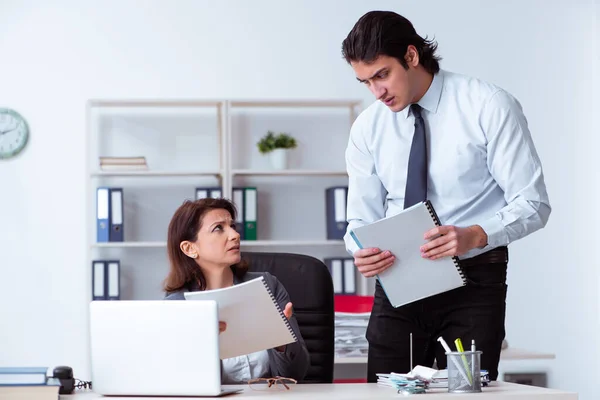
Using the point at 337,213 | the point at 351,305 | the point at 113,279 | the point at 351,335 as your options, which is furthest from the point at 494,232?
the point at 113,279

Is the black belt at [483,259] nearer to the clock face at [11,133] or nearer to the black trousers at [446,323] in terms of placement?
the black trousers at [446,323]

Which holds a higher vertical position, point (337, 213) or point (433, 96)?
point (433, 96)

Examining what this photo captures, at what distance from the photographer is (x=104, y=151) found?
4.75m

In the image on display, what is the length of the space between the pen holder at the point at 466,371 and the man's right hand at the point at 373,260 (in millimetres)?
333

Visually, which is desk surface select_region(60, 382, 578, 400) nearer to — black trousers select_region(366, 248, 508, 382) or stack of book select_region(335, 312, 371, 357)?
black trousers select_region(366, 248, 508, 382)

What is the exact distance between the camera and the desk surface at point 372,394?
1630mm

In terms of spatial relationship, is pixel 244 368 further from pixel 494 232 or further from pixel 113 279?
pixel 113 279

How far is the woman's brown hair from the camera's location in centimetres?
242

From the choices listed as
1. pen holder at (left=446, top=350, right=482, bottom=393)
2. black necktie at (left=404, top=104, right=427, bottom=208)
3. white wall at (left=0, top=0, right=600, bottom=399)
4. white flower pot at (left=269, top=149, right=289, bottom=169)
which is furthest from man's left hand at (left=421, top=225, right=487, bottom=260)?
white wall at (left=0, top=0, right=600, bottom=399)

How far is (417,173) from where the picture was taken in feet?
6.79

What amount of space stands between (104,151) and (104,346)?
10.3 feet

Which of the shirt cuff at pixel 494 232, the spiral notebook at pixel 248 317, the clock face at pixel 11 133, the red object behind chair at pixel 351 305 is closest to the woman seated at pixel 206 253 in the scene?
the spiral notebook at pixel 248 317

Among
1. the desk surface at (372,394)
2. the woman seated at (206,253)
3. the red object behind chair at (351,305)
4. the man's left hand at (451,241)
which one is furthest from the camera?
the red object behind chair at (351,305)

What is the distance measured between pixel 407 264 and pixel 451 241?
0.14m
